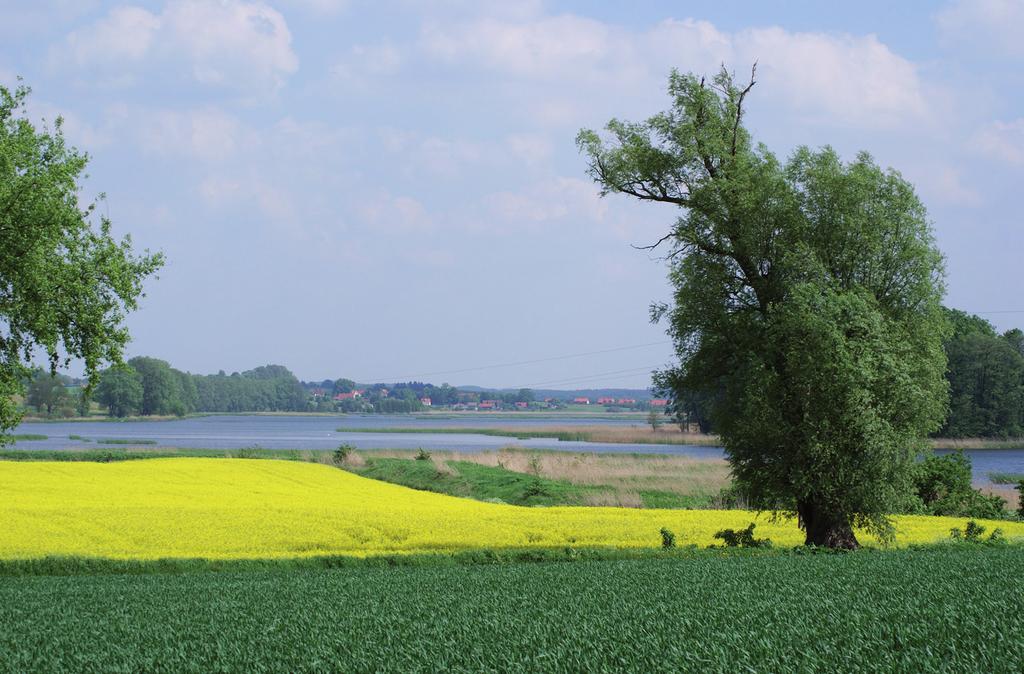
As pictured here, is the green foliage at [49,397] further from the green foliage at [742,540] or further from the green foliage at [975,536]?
the green foliage at [975,536]

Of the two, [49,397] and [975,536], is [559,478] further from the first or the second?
[49,397]

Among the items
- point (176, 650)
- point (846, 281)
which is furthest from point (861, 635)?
point (846, 281)

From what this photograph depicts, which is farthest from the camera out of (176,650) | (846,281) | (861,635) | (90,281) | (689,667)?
(846,281)

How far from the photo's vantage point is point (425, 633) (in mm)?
10586

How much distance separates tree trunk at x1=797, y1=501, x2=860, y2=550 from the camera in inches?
954

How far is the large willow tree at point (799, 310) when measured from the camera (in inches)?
915

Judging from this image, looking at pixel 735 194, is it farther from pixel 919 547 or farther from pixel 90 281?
pixel 90 281

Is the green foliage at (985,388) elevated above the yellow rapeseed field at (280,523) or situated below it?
above

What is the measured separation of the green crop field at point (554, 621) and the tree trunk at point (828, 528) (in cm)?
651

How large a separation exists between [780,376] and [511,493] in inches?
964

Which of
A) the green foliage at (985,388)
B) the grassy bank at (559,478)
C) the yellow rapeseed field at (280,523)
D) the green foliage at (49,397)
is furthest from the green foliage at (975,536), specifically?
the green foliage at (49,397)

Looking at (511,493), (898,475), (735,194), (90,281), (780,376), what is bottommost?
(511,493)

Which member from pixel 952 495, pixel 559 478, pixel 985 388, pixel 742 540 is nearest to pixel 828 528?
pixel 742 540

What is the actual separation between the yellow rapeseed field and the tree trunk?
58.9 inches
